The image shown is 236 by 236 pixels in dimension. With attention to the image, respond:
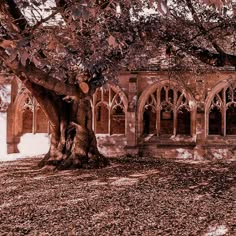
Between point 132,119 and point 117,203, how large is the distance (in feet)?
24.6

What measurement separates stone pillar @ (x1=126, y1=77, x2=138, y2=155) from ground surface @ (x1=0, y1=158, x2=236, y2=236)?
431cm

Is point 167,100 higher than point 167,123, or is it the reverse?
point 167,100

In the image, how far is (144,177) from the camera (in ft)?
24.5

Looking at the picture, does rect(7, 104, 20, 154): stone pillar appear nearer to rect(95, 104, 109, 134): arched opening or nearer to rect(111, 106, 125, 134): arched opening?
rect(95, 104, 109, 134): arched opening

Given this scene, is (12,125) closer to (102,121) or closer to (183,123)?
(102,121)

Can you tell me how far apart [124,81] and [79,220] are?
883cm

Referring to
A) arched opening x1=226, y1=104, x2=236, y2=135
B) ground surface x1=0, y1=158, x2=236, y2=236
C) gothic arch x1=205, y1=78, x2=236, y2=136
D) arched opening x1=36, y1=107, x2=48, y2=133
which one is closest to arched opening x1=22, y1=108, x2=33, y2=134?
arched opening x1=36, y1=107, x2=48, y2=133

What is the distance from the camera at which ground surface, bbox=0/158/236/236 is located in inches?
159

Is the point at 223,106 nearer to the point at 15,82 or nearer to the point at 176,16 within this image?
the point at 176,16

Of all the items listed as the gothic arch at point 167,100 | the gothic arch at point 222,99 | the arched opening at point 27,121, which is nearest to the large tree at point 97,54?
the gothic arch at point 167,100

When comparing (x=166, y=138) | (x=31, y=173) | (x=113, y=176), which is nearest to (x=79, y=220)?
(x=113, y=176)

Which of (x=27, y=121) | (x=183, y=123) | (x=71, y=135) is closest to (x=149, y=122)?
(x=183, y=123)

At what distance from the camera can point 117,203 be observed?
5.17 m

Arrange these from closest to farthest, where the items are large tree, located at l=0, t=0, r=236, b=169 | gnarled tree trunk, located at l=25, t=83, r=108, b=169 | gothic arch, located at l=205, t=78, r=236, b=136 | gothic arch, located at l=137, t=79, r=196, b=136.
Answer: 1. large tree, located at l=0, t=0, r=236, b=169
2. gnarled tree trunk, located at l=25, t=83, r=108, b=169
3. gothic arch, located at l=205, t=78, r=236, b=136
4. gothic arch, located at l=137, t=79, r=196, b=136
